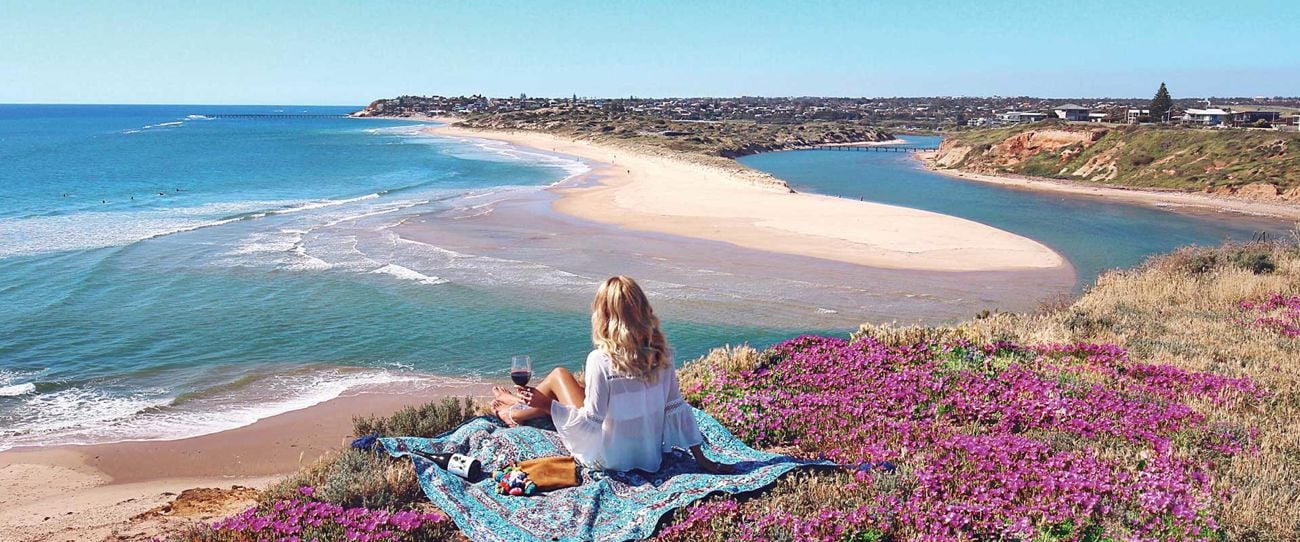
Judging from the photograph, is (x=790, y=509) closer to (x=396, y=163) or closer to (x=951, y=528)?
(x=951, y=528)

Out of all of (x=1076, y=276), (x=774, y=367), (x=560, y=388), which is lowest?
(x=1076, y=276)

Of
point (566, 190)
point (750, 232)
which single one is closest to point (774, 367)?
point (750, 232)

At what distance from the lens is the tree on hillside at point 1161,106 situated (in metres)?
86.1

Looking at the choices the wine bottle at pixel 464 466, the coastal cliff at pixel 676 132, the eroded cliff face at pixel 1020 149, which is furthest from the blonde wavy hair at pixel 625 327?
the coastal cliff at pixel 676 132

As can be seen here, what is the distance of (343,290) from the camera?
1998 cm

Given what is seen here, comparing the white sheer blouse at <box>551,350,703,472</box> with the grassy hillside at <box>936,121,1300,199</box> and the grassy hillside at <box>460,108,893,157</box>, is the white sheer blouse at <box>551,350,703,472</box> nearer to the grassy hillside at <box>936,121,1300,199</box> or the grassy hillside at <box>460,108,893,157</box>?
the grassy hillside at <box>936,121,1300,199</box>

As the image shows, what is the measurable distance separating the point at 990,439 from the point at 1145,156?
6081 centimetres

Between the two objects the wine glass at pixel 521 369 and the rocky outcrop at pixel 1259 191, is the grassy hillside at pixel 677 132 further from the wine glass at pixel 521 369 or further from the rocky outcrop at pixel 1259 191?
the wine glass at pixel 521 369

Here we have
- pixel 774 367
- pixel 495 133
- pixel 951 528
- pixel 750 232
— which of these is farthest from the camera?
pixel 495 133

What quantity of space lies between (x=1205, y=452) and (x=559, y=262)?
19144mm

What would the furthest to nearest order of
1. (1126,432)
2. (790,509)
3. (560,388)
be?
(1126,432)
(560,388)
(790,509)

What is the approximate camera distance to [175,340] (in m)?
15.8

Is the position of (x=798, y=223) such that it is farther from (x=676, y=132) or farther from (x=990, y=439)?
(x=676, y=132)

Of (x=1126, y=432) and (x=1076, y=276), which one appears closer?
(x=1126, y=432)
